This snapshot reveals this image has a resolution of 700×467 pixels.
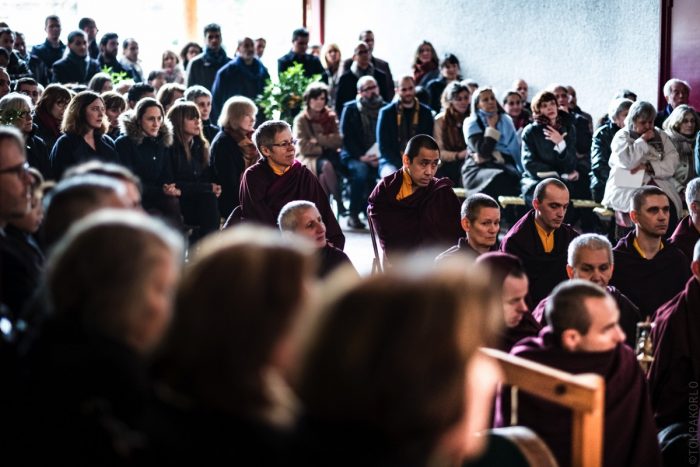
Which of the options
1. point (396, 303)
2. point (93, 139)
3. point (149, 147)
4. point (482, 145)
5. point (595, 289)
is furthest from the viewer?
point (482, 145)

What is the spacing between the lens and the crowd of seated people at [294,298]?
57.5 inches

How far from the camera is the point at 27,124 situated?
6.57m

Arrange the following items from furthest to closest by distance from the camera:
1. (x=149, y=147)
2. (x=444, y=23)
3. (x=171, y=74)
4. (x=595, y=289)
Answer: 1. (x=444, y=23)
2. (x=171, y=74)
3. (x=149, y=147)
4. (x=595, y=289)

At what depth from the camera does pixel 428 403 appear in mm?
1442

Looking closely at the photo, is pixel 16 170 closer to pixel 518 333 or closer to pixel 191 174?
pixel 518 333

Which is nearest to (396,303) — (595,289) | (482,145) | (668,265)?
(595,289)

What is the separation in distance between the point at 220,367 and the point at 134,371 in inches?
8.2

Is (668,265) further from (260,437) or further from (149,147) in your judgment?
(260,437)

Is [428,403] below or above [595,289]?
above

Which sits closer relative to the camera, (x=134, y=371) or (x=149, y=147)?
(x=134, y=371)

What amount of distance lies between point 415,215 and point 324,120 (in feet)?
10.5

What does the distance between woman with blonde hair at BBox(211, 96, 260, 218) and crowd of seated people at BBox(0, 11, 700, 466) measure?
1cm

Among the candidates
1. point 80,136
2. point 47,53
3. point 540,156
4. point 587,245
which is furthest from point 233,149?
point 47,53

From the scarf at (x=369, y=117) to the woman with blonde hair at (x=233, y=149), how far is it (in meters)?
2.25
